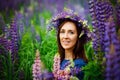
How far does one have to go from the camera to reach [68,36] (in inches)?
202

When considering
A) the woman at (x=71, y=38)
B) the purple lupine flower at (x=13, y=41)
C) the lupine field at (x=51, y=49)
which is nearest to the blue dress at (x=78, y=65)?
the woman at (x=71, y=38)

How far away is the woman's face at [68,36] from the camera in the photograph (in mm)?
5133

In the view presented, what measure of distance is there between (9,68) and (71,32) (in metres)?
0.97

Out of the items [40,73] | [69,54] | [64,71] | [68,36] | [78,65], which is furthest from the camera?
[69,54]

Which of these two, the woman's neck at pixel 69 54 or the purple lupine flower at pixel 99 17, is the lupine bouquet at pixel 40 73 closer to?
the purple lupine flower at pixel 99 17

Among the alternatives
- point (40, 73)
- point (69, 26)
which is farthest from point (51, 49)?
point (40, 73)

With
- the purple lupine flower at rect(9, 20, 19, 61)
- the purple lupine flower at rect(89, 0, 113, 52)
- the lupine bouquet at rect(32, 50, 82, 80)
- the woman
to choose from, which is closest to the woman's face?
the woman

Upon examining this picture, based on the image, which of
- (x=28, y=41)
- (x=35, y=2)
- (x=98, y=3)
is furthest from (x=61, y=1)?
(x=98, y=3)

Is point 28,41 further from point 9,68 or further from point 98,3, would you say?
point 98,3

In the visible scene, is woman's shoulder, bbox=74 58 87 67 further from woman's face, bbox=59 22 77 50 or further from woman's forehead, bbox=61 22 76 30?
woman's forehead, bbox=61 22 76 30

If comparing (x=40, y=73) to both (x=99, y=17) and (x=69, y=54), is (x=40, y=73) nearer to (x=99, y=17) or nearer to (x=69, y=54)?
(x=99, y=17)

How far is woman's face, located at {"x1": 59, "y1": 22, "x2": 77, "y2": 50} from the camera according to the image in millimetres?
5133

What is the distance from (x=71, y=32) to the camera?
518 cm

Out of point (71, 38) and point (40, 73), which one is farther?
point (71, 38)
